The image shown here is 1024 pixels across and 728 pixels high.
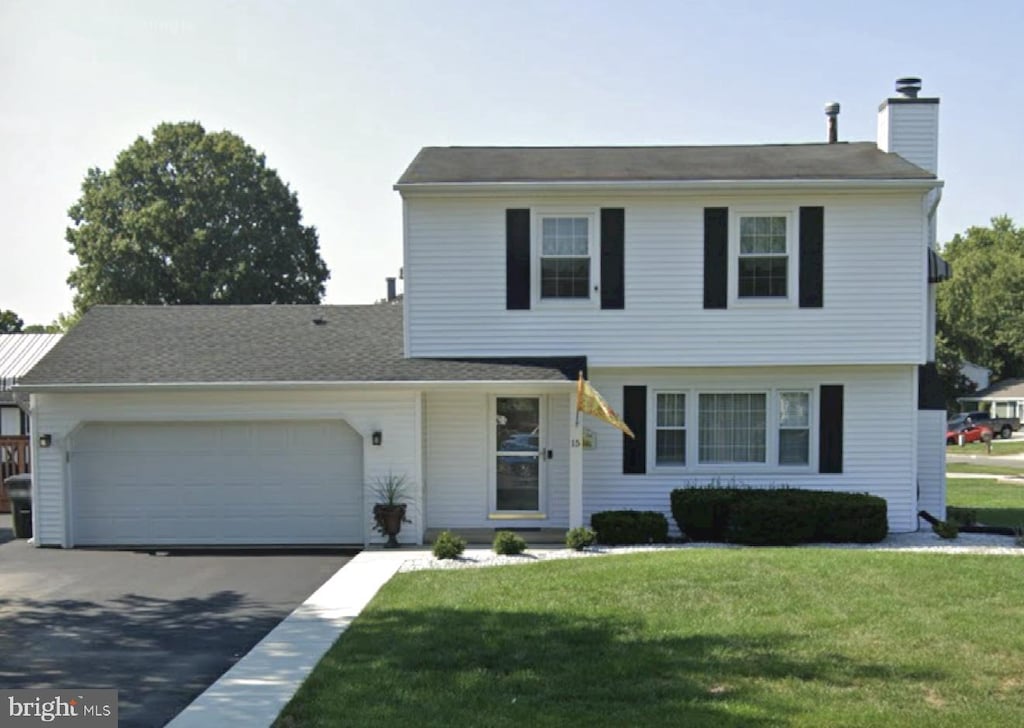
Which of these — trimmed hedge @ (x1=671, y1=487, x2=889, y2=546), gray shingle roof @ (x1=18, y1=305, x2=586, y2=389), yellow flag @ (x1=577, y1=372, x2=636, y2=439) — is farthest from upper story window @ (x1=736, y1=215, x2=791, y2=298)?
trimmed hedge @ (x1=671, y1=487, x2=889, y2=546)

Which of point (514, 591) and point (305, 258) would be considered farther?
point (305, 258)

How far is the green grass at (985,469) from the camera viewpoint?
33347 mm

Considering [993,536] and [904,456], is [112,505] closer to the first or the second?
[904,456]

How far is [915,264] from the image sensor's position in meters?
15.1

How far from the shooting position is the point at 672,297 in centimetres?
1530

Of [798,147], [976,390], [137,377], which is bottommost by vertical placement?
[976,390]

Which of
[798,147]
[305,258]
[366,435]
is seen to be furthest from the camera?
[305,258]

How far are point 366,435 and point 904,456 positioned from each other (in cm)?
912

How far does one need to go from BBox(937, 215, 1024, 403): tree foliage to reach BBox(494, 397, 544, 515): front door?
193 feet

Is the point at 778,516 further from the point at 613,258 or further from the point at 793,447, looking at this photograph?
the point at 613,258

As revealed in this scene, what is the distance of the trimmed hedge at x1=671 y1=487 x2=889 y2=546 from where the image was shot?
45.9 ft

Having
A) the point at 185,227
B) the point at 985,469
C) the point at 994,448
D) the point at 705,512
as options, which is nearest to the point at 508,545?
the point at 705,512

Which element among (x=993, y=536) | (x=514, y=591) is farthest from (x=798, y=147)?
(x=514, y=591)

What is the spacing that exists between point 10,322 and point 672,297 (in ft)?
177
